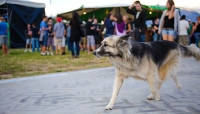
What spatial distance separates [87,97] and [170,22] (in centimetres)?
439

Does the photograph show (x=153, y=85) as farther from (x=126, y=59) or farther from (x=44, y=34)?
(x=44, y=34)

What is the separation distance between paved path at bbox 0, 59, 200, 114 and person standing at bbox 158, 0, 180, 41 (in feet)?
5.63

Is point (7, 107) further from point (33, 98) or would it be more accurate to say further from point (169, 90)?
point (169, 90)

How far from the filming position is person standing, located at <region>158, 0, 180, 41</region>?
8.31 m

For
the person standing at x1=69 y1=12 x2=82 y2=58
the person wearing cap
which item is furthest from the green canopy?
the person standing at x1=69 y1=12 x2=82 y2=58

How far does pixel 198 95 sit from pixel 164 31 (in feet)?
12.7

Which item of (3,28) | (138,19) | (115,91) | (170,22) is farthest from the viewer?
(3,28)

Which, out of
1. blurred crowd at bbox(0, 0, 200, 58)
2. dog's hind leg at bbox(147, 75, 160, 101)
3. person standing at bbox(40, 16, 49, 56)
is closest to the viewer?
dog's hind leg at bbox(147, 75, 160, 101)

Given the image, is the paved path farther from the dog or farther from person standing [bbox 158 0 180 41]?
person standing [bbox 158 0 180 41]

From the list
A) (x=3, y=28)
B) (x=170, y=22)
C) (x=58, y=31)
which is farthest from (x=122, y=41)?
(x=3, y=28)

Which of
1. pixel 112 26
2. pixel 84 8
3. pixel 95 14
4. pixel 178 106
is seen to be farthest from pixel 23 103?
pixel 95 14

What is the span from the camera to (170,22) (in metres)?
8.47

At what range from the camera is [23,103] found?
16.1 feet

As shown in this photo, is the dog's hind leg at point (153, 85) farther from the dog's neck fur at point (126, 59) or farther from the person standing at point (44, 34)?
the person standing at point (44, 34)
